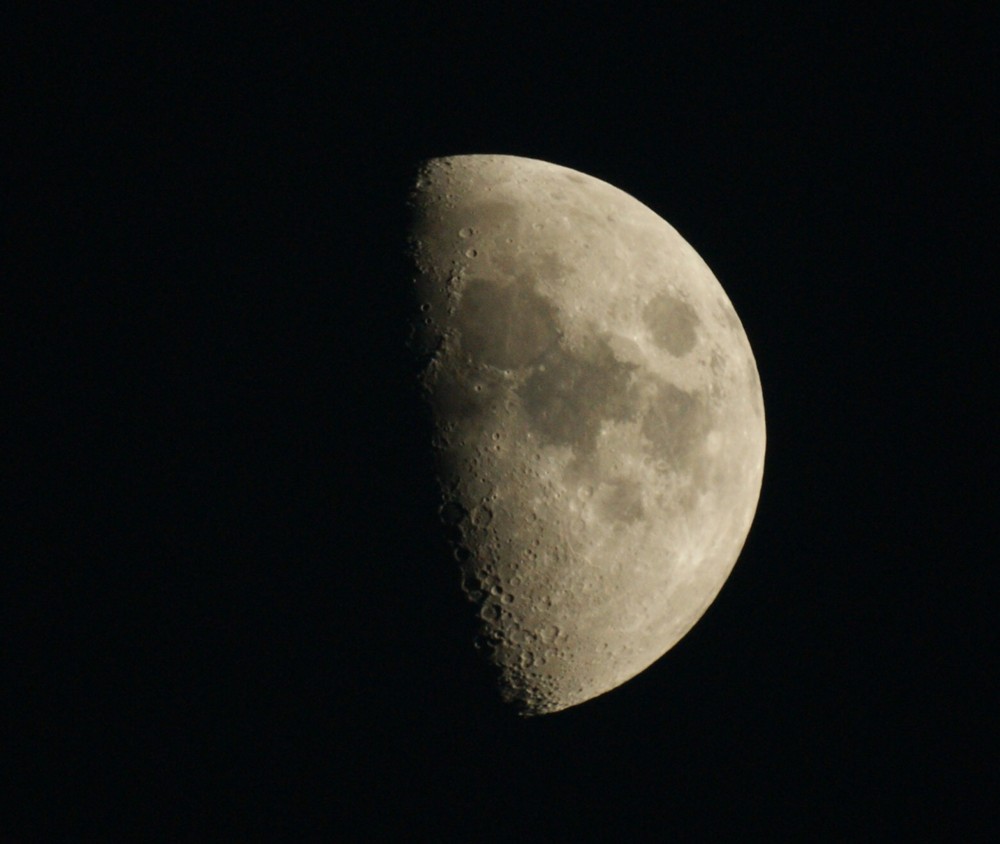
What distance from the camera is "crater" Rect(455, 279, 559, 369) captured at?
3.35 m

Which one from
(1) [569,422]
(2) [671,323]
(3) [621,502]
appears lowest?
(3) [621,502]

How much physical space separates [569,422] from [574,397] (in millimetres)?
94

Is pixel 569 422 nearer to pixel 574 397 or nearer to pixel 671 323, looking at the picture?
pixel 574 397

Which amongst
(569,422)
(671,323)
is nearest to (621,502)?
(569,422)

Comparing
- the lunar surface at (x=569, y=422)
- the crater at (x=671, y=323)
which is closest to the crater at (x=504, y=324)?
the lunar surface at (x=569, y=422)

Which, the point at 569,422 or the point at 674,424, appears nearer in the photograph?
the point at 569,422

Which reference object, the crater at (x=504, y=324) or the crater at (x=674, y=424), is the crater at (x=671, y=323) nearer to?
the crater at (x=674, y=424)

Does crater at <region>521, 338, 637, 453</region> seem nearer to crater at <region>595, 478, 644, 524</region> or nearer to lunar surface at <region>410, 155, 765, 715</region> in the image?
lunar surface at <region>410, 155, 765, 715</region>

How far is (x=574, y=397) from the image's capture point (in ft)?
11.1

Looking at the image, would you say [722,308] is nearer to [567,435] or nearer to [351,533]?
[567,435]

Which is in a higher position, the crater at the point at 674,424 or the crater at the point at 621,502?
the crater at the point at 674,424

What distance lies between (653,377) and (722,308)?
82 cm

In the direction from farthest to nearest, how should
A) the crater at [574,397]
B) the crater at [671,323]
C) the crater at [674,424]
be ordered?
the crater at [671,323]
the crater at [674,424]
the crater at [574,397]

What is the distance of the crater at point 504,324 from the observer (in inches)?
132
